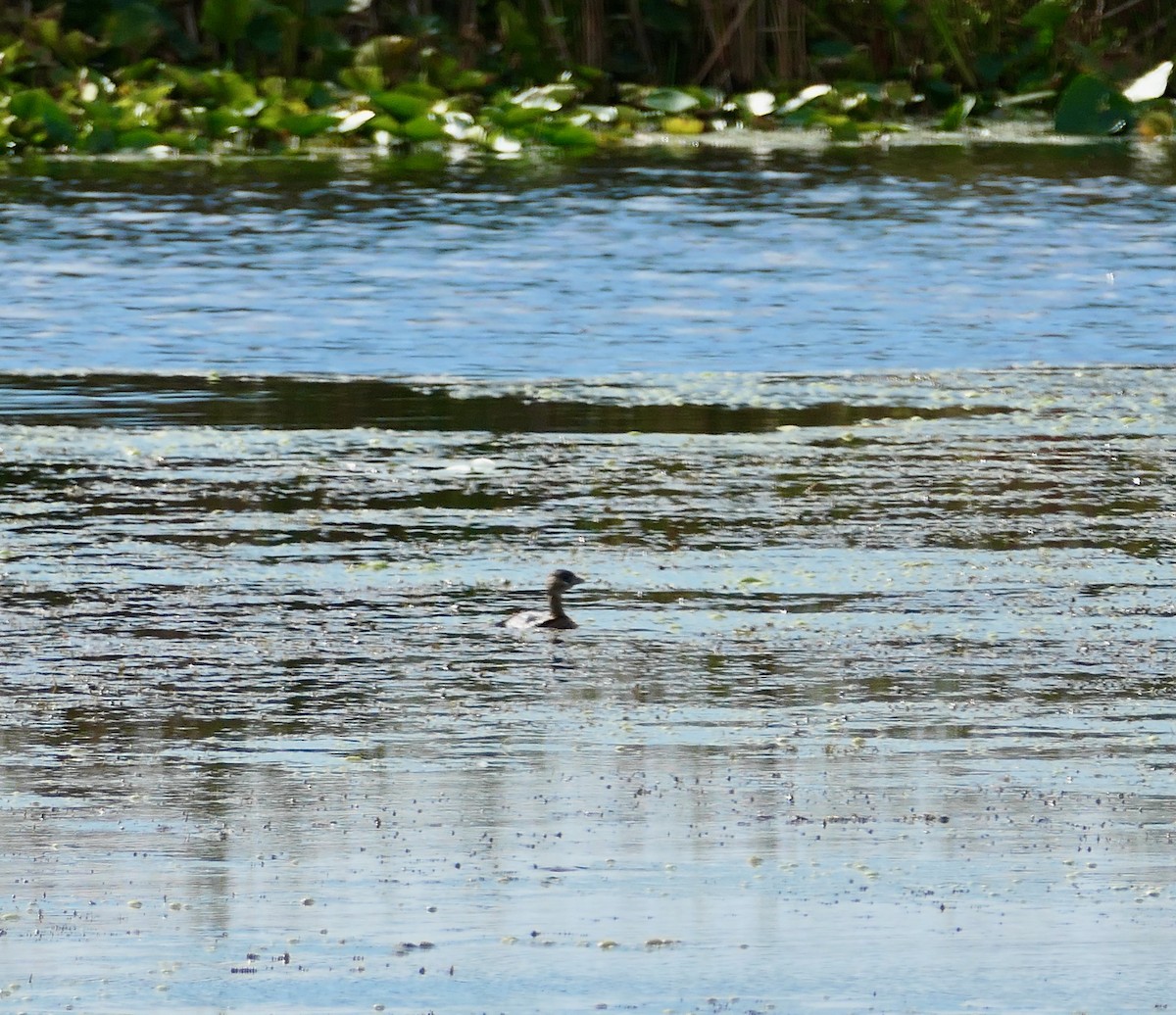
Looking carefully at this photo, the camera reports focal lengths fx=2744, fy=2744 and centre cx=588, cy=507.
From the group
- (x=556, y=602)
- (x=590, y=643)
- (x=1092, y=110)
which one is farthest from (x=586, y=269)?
(x=1092, y=110)

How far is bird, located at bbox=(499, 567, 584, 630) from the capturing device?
743cm

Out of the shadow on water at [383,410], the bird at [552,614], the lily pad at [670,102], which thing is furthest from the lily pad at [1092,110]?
the bird at [552,614]

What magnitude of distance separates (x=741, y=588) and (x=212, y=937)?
3437mm

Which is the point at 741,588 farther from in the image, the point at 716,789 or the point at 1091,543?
the point at 716,789

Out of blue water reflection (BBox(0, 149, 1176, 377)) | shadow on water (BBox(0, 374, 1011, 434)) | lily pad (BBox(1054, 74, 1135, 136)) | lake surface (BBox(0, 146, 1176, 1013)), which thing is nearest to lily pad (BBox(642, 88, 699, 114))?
lily pad (BBox(1054, 74, 1135, 136))

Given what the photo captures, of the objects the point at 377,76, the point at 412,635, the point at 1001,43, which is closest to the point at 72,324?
the point at 412,635

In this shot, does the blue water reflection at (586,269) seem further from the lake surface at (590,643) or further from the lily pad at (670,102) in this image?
the lily pad at (670,102)

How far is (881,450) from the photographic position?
34.3ft

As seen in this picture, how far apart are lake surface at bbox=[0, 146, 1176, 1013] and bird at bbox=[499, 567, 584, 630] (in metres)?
0.06

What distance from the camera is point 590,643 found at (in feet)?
24.2

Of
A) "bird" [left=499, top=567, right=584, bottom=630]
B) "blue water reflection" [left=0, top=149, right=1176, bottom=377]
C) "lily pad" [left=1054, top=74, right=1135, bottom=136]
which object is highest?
"bird" [left=499, top=567, right=584, bottom=630]

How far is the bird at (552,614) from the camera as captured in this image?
743 centimetres

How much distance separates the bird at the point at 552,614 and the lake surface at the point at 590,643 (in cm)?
6

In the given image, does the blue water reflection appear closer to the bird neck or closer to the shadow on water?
the shadow on water
